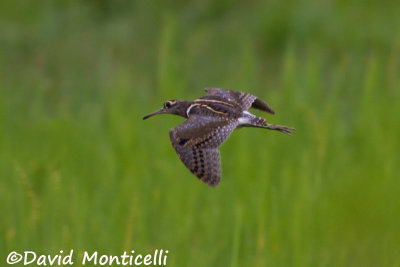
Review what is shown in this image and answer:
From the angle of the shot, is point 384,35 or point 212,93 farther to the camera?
point 384,35

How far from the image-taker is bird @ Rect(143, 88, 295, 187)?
12.7ft

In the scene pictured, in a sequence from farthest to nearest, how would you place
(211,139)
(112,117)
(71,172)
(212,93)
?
(112,117) < (71,172) < (212,93) < (211,139)

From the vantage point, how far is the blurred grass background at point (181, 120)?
4.99 meters

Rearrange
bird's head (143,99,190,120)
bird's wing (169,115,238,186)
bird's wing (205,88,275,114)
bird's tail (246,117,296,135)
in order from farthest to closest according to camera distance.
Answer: bird's head (143,99,190,120)
bird's wing (205,88,275,114)
bird's tail (246,117,296,135)
bird's wing (169,115,238,186)

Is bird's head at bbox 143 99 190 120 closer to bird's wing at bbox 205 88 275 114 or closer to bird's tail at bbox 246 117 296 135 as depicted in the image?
bird's wing at bbox 205 88 275 114

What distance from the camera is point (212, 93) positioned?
14.5ft

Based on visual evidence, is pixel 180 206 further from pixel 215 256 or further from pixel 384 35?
pixel 384 35

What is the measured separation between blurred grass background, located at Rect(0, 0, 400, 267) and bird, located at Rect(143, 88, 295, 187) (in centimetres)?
50

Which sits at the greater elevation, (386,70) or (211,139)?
(386,70)

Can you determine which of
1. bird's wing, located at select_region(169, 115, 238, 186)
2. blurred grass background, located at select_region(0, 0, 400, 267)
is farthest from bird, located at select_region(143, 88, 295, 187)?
blurred grass background, located at select_region(0, 0, 400, 267)

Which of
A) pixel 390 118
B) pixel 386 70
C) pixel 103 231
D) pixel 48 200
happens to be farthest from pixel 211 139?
pixel 386 70

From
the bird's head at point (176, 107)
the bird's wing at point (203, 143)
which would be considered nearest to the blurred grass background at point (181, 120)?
the bird's head at point (176, 107)

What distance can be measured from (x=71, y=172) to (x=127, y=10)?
304 cm

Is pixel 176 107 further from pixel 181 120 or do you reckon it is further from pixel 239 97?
pixel 181 120
